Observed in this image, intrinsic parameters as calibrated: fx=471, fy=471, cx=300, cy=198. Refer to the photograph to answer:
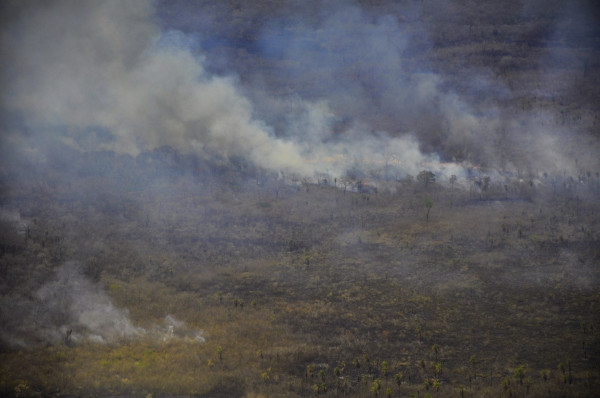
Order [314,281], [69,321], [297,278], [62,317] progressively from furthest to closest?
[297,278], [314,281], [62,317], [69,321]

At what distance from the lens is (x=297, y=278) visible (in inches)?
2274

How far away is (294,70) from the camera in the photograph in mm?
191375

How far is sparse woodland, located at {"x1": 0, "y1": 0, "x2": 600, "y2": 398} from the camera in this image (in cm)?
3484

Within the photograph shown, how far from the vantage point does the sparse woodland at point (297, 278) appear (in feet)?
114

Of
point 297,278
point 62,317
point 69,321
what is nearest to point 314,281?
point 297,278

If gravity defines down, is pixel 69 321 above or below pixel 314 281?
below

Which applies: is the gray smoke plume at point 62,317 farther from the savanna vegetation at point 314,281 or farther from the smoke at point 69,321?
the savanna vegetation at point 314,281

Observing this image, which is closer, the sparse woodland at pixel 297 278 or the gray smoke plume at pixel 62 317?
the sparse woodland at pixel 297 278

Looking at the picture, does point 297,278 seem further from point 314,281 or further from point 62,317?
point 62,317

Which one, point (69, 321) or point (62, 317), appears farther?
point (62, 317)

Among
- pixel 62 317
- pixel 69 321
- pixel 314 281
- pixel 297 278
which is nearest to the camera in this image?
pixel 69 321

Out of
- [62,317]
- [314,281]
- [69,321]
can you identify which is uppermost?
[314,281]

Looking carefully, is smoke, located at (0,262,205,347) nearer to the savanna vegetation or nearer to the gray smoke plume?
the gray smoke plume

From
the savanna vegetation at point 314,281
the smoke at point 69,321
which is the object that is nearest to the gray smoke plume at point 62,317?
the smoke at point 69,321
